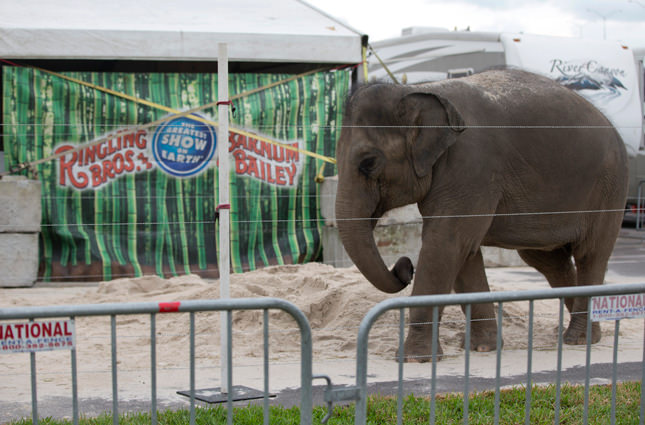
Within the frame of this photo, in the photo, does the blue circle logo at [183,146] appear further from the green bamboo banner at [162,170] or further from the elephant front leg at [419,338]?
the elephant front leg at [419,338]

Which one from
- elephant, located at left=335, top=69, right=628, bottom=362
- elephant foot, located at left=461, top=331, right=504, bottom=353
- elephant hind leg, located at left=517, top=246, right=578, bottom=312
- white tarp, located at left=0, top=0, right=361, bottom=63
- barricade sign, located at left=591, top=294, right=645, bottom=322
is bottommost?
elephant foot, located at left=461, top=331, right=504, bottom=353

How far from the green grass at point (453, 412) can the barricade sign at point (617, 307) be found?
1022 mm

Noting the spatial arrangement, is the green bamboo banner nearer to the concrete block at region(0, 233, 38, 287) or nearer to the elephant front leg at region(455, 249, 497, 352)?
the concrete block at region(0, 233, 38, 287)

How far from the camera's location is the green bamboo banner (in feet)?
34.4

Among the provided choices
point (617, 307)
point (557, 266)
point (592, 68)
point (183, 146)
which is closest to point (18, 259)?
point (183, 146)

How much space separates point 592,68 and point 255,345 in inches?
464

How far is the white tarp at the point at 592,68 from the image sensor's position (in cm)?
1580

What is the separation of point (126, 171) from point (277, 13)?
9.78ft

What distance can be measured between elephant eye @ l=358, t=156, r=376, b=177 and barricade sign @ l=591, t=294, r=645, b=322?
8.61 feet

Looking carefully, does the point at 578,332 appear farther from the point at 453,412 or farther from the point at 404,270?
the point at 453,412

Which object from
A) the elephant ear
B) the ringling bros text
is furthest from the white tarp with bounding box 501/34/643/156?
the elephant ear

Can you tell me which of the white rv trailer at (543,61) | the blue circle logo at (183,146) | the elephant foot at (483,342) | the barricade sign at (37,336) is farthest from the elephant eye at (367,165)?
the white rv trailer at (543,61)

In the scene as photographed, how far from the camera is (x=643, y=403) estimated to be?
414 centimetres

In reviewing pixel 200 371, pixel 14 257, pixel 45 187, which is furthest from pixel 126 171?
pixel 200 371
